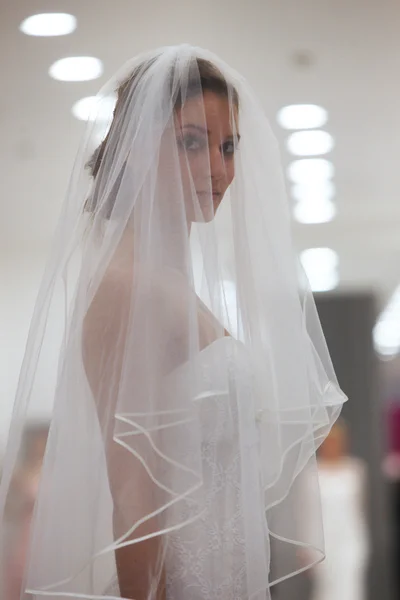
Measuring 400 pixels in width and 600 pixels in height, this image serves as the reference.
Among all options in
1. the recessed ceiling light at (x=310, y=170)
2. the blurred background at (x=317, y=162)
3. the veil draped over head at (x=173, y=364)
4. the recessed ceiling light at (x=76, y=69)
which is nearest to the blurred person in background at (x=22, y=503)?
the veil draped over head at (x=173, y=364)

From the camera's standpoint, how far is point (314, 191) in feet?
8.26

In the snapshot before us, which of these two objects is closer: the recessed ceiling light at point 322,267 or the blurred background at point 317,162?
the blurred background at point 317,162

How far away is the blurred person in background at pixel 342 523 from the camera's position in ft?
7.98

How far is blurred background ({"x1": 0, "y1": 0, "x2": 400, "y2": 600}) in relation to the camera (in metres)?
2.04

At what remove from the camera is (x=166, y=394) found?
3.34ft

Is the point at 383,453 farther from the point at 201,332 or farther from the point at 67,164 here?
the point at 201,332

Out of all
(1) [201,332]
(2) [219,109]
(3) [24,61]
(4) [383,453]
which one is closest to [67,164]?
(3) [24,61]

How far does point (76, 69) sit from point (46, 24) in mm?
137

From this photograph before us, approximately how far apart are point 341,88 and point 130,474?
1.58 m

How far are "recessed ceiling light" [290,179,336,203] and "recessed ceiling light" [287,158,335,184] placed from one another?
12 mm

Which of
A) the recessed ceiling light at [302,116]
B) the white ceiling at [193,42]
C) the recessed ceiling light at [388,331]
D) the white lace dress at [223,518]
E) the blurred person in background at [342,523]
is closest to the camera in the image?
the white lace dress at [223,518]

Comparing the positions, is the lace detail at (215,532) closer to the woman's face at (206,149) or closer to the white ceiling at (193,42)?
the woman's face at (206,149)

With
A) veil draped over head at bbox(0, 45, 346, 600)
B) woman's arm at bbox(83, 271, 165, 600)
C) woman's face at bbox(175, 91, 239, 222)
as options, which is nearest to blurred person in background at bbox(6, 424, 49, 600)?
veil draped over head at bbox(0, 45, 346, 600)

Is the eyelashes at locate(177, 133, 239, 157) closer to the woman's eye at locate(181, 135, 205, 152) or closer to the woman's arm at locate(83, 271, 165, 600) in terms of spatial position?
the woman's eye at locate(181, 135, 205, 152)
